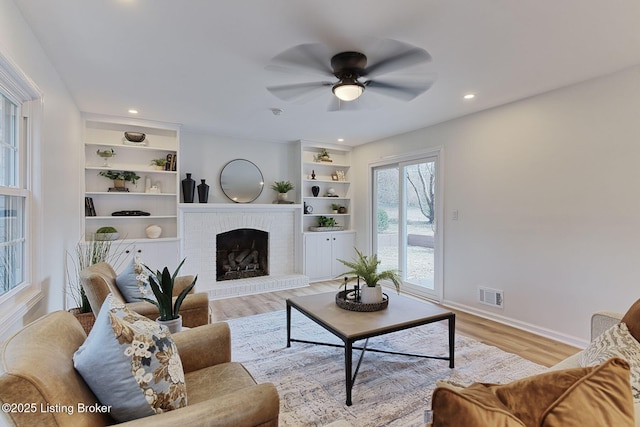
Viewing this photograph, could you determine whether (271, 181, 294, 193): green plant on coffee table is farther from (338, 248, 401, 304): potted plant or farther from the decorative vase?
the decorative vase

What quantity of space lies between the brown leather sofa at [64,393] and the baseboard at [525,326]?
306cm

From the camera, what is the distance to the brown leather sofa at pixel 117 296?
198 centimetres

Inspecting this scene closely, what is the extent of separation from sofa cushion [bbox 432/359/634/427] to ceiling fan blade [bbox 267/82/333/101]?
6.86 feet

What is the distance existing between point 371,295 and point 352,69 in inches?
67.3

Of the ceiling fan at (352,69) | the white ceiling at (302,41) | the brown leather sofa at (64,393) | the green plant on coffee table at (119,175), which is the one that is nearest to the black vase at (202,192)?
the green plant on coffee table at (119,175)

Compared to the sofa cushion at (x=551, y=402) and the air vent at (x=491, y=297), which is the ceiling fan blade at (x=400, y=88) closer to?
the sofa cushion at (x=551, y=402)

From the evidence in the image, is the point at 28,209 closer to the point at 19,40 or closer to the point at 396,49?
the point at 19,40

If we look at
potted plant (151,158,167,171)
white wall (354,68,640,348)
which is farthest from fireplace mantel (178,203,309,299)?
white wall (354,68,640,348)

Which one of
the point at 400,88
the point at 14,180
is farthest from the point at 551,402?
the point at 14,180

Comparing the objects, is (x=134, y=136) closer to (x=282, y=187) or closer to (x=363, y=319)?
(x=282, y=187)

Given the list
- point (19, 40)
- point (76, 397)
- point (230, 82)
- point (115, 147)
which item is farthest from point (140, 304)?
point (115, 147)

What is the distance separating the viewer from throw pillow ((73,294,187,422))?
1038 mm

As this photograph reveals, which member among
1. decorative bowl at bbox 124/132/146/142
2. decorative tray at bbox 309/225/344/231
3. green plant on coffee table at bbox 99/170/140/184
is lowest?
decorative tray at bbox 309/225/344/231

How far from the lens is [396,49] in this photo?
188cm
